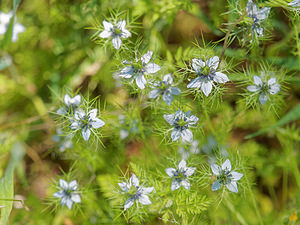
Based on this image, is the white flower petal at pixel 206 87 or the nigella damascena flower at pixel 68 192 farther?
the nigella damascena flower at pixel 68 192

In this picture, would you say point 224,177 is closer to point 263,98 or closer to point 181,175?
point 181,175

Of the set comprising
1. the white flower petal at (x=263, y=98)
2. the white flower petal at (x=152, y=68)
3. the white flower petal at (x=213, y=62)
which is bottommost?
the white flower petal at (x=263, y=98)

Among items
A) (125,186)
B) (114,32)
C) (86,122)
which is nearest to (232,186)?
(125,186)

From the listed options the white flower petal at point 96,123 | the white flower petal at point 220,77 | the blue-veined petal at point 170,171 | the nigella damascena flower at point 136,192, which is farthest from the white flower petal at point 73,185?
the white flower petal at point 220,77

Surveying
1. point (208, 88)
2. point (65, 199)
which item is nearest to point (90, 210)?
point (65, 199)

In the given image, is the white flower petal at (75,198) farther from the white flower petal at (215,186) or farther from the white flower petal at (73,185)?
the white flower petal at (215,186)

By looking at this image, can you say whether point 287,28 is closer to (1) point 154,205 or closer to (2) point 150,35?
(2) point 150,35

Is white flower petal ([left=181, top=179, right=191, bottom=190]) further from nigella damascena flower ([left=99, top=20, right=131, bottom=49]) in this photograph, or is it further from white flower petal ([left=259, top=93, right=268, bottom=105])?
nigella damascena flower ([left=99, top=20, right=131, bottom=49])
